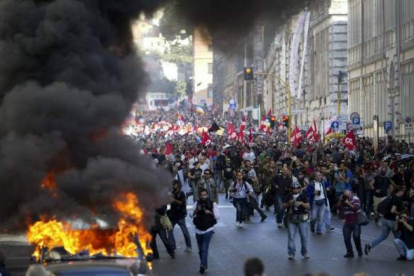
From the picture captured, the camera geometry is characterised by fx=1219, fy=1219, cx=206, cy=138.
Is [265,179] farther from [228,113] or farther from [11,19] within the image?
[228,113]

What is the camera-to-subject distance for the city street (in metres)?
21.5

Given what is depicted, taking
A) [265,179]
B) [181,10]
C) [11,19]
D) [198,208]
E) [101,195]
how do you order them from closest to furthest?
[101,195], [11,19], [198,208], [181,10], [265,179]

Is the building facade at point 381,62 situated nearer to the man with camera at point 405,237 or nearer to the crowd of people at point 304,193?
the crowd of people at point 304,193

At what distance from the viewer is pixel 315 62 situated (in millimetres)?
77062

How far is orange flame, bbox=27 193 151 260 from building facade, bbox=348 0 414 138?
38.3 meters

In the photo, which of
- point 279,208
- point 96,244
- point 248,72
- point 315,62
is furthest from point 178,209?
point 315,62

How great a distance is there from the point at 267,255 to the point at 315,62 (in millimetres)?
53940

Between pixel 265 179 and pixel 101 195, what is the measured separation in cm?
1727

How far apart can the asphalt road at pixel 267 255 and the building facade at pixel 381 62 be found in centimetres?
2762

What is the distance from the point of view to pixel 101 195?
17531mm

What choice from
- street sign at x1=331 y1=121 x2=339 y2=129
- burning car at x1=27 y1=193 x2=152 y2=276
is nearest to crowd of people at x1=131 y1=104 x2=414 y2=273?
street sign at x1=331 y1=121 x2=339 y2=129

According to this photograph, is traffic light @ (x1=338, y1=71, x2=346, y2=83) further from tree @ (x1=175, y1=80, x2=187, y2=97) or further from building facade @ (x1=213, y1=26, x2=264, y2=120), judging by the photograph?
tree @ (x1=175, y1=80, x2=187, y2=97)

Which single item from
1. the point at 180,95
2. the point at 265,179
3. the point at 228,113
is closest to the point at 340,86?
the point at 228,113

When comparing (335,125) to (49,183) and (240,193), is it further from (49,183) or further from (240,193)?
(49,183)
